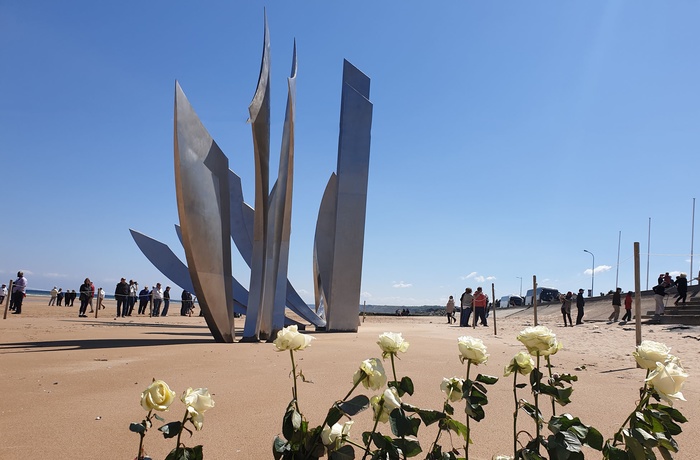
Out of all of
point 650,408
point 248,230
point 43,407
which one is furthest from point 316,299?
point 650,408

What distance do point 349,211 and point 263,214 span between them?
12.8 ft

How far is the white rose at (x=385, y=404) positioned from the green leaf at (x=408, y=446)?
10 centimetres

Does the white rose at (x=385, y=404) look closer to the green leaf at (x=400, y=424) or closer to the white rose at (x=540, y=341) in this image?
the green leaf at (x=400, y=424)

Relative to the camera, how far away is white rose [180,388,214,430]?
141 centimetres

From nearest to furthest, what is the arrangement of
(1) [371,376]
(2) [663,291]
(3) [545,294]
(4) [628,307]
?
1. (1) [371,376]
2. (2) [663,291]
3. (4) [628,307]
4. (3) [545,294]

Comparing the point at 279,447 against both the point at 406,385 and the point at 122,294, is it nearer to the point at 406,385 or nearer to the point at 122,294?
the point at 406,385

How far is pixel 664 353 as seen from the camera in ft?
5.08

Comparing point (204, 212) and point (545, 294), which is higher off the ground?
point (204, 212)

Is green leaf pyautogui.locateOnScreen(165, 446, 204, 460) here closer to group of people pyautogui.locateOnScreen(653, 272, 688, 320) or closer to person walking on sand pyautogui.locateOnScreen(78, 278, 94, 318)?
group of people pyautogui.locateOnScreen(653, 272, 688, 320)

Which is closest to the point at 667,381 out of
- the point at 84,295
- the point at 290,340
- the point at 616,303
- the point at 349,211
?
the point at 290,340

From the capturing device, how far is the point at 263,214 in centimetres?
880

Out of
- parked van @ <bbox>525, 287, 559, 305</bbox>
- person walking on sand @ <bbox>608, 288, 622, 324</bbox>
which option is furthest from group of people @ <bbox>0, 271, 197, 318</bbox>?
parked van @ <bbox>525, 287, 559, 305</bbox>

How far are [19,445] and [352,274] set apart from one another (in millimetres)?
9776

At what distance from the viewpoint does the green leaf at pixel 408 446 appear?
61.2 inches
